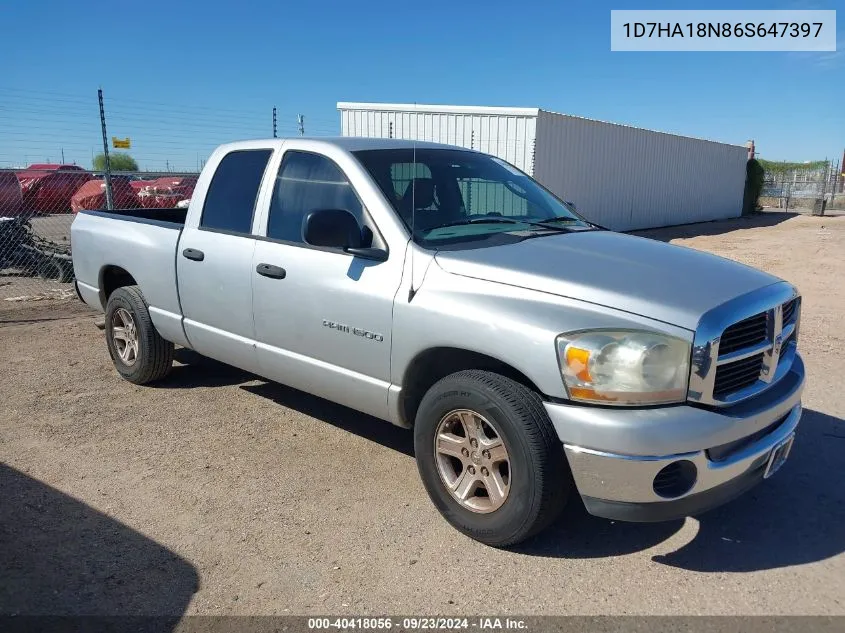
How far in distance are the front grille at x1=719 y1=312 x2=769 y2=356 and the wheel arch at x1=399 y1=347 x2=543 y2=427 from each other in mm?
853

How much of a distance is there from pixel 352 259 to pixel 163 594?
186 centimetres

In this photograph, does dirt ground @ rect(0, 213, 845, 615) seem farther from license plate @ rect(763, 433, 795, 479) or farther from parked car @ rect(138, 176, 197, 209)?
parked car @ rect(138, 176, 197, 209)

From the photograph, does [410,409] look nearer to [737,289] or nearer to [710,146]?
[737,289]

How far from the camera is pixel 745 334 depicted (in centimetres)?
308

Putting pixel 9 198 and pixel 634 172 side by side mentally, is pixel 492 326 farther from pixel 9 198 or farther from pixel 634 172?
pixel 634 172

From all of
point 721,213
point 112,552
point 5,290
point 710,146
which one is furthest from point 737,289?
point 721,213

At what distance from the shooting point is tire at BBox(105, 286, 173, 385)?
17.8 feet

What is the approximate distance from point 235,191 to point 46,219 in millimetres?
19356

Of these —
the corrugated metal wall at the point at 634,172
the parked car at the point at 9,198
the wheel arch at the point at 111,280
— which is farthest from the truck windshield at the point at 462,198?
the corrugated metal wall at the point at 634,172

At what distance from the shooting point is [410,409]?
3.71 metres

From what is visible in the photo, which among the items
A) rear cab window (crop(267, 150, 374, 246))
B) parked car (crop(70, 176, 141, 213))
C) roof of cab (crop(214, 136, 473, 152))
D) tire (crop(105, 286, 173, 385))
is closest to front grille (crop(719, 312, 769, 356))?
rear cab window (crop(267, 150, 374, 246))

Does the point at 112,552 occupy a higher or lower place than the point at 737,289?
lower

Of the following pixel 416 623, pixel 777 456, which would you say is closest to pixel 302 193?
pixel 416 623

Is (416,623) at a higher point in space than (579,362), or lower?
lower
